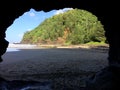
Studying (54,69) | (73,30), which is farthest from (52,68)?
(73,30)

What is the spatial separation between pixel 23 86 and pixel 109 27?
565cm

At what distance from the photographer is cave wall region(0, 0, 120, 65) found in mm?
15549

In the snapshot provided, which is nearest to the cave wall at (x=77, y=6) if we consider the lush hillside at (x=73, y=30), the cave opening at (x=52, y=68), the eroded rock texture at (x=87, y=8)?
the eroded rock texture at (x=87, y=8)

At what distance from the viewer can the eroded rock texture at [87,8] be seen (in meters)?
15.4

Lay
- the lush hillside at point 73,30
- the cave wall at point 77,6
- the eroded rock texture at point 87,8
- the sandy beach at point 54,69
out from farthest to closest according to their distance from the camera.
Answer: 1. the lush hillside at point 73,30
2. the sandy beach at point 54,69
3. the cave wall at point 77,6
4. the eroded rock texture at point 87,8

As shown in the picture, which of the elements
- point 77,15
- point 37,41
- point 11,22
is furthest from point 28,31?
point 11,22

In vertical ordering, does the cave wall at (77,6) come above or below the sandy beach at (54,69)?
above

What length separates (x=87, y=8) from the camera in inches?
706

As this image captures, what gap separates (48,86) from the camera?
17672 millimetres

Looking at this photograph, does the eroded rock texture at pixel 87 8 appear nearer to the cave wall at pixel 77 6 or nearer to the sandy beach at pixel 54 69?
the cave wall at pixel 77 6

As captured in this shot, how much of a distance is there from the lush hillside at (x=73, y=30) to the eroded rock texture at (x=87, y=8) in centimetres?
5168

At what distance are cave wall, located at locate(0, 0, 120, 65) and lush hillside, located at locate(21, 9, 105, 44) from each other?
51663 millimetres

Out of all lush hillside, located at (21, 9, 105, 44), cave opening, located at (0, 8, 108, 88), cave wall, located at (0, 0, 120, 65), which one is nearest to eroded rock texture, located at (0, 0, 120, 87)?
cave wall, located at (0, 0, 120, 65)

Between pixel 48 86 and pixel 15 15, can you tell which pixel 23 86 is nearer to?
pixel 48 86
